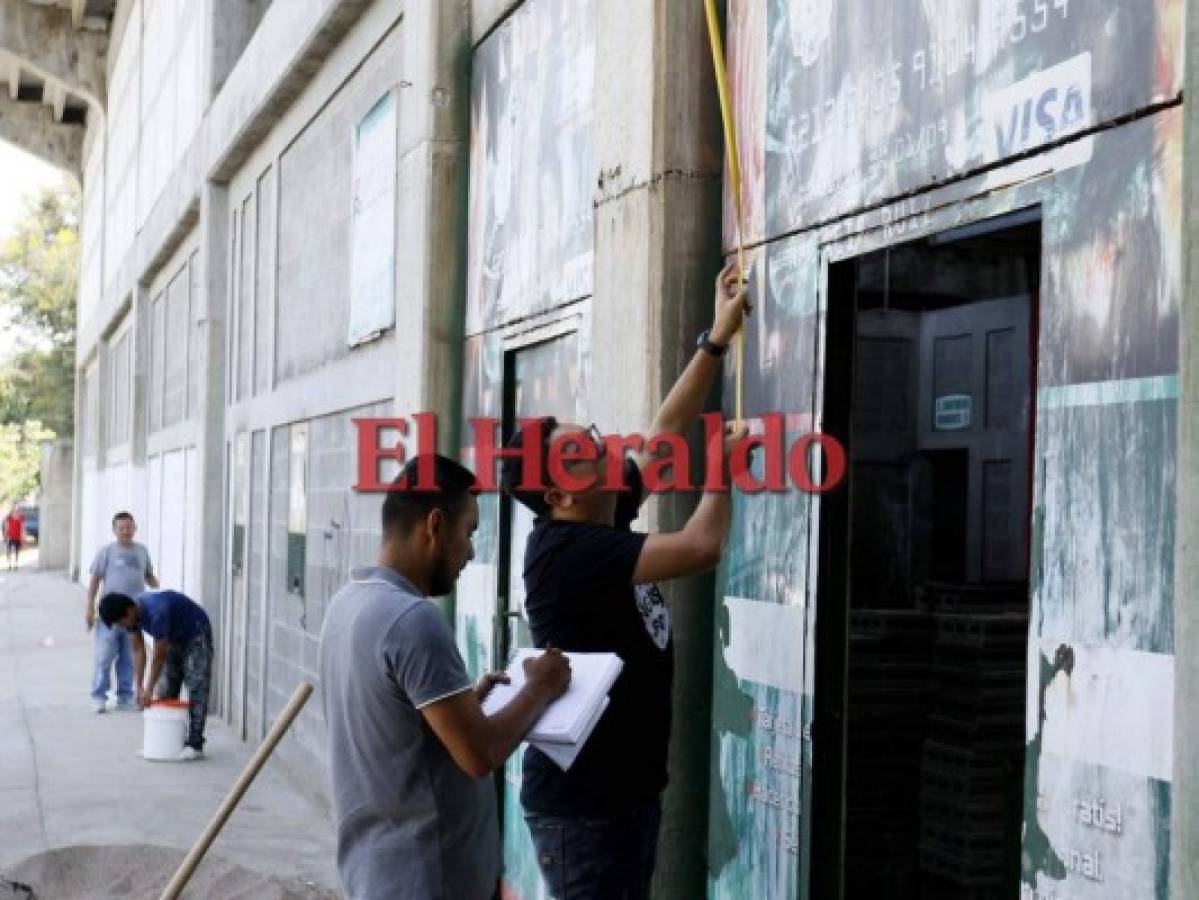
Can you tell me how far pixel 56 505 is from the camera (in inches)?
1821

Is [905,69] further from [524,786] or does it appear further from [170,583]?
[170,583]

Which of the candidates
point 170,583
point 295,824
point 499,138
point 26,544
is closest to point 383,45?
point 499,138

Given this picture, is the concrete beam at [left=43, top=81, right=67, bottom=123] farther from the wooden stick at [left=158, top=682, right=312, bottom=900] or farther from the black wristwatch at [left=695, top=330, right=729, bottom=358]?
the black wristwatch at [left=695, top=330, right=729, bottom=358]

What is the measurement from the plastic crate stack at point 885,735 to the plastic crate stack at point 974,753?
95mm

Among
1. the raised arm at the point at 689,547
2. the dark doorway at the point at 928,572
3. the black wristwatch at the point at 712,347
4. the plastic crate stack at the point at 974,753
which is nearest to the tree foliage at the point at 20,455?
the dark doorway at the point at 928,572

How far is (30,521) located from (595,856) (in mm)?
60187

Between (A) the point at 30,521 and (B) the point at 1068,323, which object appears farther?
(A) the point at 30,521

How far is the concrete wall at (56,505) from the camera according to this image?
152 ft

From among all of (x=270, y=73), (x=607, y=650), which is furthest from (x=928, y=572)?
(x=270, y=73)

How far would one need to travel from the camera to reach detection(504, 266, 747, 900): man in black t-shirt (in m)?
3.93

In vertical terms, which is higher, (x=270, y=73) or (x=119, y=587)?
(x=270, y=73)

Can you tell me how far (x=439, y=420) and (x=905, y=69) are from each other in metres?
4.36

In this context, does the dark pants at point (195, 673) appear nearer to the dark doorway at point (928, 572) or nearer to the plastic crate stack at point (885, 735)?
the dark doorway at point (928, 572)

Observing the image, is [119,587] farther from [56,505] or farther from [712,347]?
[56,505]
